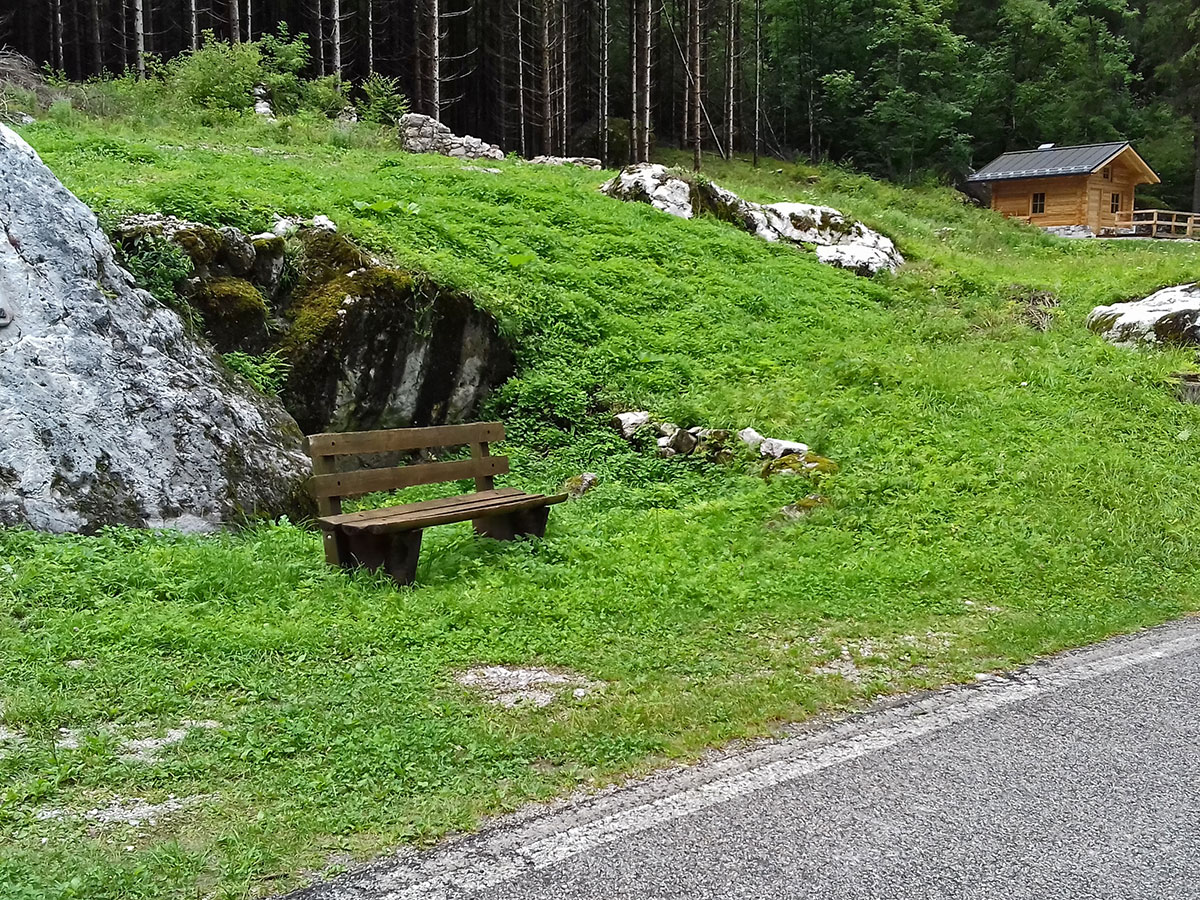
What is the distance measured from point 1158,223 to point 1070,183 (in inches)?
139

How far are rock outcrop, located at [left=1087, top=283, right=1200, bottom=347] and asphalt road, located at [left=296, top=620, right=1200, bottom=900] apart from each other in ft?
34.2

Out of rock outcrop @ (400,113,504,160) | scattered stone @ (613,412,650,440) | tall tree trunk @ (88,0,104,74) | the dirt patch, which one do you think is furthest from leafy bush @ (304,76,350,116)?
the dirt patch

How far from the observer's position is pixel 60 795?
3449mm

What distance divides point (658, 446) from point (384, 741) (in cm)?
595

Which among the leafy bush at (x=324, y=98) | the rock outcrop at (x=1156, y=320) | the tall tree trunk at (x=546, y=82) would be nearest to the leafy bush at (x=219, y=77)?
the leafy bush at (x=324, y=98)

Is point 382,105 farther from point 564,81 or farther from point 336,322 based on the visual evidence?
point 336,322

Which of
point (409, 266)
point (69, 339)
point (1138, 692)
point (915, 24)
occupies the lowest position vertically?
point (1138, 692)

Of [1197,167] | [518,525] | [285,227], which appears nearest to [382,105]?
[285,227]

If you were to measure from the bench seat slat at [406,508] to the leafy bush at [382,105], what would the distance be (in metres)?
16.8

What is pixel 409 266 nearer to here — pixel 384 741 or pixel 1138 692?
pixel 384 741

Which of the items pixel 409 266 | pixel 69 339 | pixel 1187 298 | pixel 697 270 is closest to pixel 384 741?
pixel 69 339

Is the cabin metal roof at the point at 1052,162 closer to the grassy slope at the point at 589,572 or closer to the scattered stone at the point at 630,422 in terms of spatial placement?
the grassy slope at the point at 589,572

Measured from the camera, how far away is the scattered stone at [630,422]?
9.73m

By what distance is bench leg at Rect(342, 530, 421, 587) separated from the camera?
5.93 m
